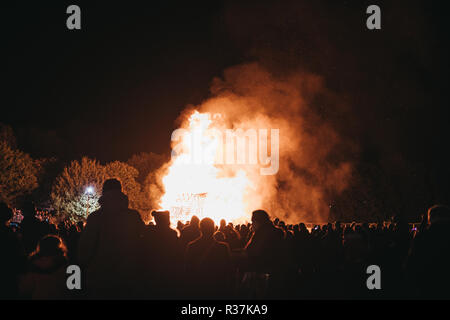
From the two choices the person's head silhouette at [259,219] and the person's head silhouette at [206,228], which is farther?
the person's head silhouette at [259,219]

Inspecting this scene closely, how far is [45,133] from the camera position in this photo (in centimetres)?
7106

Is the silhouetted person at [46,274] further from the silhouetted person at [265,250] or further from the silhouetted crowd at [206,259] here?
the silhouetted person at [265,250]

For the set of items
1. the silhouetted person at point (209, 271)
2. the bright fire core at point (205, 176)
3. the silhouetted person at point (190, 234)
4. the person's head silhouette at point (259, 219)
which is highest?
the bright fire core at point (205, 176)

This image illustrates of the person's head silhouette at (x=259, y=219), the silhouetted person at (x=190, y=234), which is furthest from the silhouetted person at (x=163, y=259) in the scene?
the person's head silhouette at (x=259, y=219)

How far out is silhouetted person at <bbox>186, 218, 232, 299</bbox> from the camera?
Result: 25.2 feet

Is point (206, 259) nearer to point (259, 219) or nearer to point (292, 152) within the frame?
point (259, 219)

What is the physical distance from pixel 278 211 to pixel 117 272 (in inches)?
1646

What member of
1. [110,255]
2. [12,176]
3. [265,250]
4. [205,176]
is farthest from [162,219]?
[12,176]

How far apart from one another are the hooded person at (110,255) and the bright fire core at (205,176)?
93.6 feet

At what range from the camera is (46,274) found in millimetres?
6227

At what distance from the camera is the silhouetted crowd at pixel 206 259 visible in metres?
5.88

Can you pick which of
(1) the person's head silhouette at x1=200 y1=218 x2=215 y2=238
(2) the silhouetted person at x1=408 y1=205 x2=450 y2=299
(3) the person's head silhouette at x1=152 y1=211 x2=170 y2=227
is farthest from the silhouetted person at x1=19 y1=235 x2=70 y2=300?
(2) the silhouetted person at x1=408 y1=205 x2=450 y2=299
